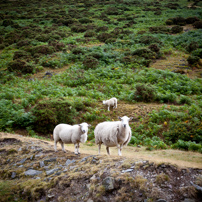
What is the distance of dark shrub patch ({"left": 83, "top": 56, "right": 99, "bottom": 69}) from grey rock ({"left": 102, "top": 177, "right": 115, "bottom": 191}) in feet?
62.8

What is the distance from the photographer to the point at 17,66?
22.5m

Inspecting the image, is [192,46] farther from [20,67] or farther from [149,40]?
[20,67]

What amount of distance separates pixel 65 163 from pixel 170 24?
132ft

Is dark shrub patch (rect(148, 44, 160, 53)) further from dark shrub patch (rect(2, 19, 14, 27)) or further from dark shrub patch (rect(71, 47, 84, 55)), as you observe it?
dark shrub patch (rect(2, 19, 14, 27))

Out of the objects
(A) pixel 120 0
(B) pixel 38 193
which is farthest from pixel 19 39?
(A) pixel 120 0

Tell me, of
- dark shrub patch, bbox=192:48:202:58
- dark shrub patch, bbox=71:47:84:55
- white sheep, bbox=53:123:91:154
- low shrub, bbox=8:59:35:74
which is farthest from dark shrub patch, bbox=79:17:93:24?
white sheep, bbox=53:123:91:154

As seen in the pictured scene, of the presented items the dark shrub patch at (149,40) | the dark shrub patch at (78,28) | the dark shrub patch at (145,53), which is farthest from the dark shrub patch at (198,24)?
the dark shrub patch at (78,28)

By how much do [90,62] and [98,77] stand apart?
3789 mm

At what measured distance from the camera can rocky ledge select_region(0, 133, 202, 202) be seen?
3961 mm

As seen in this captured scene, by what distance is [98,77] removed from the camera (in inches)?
791

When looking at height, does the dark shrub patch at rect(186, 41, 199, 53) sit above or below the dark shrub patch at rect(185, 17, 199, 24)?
below

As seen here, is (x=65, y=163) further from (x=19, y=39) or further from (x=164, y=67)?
(x=19, y=39)

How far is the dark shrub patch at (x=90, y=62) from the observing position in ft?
73.5

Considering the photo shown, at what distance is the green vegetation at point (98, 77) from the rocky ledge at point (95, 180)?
17.3ft
